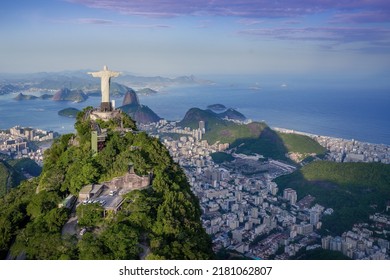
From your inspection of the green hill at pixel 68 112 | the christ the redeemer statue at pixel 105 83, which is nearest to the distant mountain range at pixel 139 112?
the green hill at pixel 68 112

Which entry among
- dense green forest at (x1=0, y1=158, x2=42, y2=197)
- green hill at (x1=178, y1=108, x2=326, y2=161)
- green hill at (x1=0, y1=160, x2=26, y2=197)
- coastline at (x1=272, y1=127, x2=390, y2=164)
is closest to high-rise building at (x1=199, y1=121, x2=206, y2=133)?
green hill at (x1=178, y1=108, x2=326, y2=161)

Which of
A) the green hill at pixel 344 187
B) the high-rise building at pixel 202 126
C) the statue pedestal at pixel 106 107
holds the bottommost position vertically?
the green hill at pixel 344 187

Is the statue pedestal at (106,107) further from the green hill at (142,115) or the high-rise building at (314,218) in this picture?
the green hill at (142,115)

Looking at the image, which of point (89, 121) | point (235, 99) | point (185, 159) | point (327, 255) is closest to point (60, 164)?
point (89, 121)

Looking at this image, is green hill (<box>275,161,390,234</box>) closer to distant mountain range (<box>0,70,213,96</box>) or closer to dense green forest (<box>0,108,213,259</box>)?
dense green forest (<box>0,108,213,259</box>)

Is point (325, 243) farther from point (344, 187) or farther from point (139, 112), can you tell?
point (139, 112)

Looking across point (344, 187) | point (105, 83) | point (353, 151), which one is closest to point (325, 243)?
point (344, 187)
